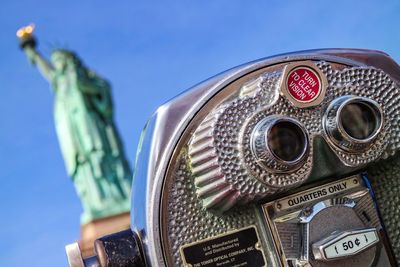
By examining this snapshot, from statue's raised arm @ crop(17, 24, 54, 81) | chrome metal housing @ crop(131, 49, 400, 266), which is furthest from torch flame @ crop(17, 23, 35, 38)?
chrome metal housing @ crop(131, 49, 400, 266)

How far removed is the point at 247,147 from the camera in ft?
4.15

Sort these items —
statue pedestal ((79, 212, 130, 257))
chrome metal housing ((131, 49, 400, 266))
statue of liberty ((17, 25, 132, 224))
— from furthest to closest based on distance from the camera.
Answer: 1. statue of liberty ((17, 25, 132, 224))
2. statue pedestal ((79, 212, 130, 257))
3. chrome metal housing ((131, 49, 400, 266))

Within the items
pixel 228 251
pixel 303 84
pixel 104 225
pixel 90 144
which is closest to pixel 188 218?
pixel 228 251

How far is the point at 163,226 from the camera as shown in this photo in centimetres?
124

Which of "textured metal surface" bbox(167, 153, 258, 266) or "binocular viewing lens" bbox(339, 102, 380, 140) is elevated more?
"binocular viewing lens" bbox(339, 102, 380, 140)

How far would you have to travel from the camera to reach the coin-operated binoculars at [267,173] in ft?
4.12

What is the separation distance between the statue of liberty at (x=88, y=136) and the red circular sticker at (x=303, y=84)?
11638 millimetres

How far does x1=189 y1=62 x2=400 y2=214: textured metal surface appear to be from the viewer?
1.25 meters

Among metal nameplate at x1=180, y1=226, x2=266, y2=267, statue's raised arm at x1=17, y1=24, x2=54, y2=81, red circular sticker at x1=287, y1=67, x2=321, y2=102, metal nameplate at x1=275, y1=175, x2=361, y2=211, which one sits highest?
statue's raised arm at x1=17, y1=24, x2=54, y2=81

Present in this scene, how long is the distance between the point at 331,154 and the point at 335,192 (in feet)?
0.26

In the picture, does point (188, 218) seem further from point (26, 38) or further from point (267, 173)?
point (26, 38)

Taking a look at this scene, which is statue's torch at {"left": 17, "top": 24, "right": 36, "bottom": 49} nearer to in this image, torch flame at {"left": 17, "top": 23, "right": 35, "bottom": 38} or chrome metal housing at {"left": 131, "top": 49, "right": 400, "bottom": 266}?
torch flame at {"left": 17, "top": 23, "right": 35, "bottom": 38}

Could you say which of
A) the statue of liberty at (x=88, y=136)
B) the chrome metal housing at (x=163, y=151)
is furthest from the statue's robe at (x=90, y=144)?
the chrome metal housing at (x=163, y=151)

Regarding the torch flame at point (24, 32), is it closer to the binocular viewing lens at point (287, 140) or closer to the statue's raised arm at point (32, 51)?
the statue's raised arm at point (32, 51)
